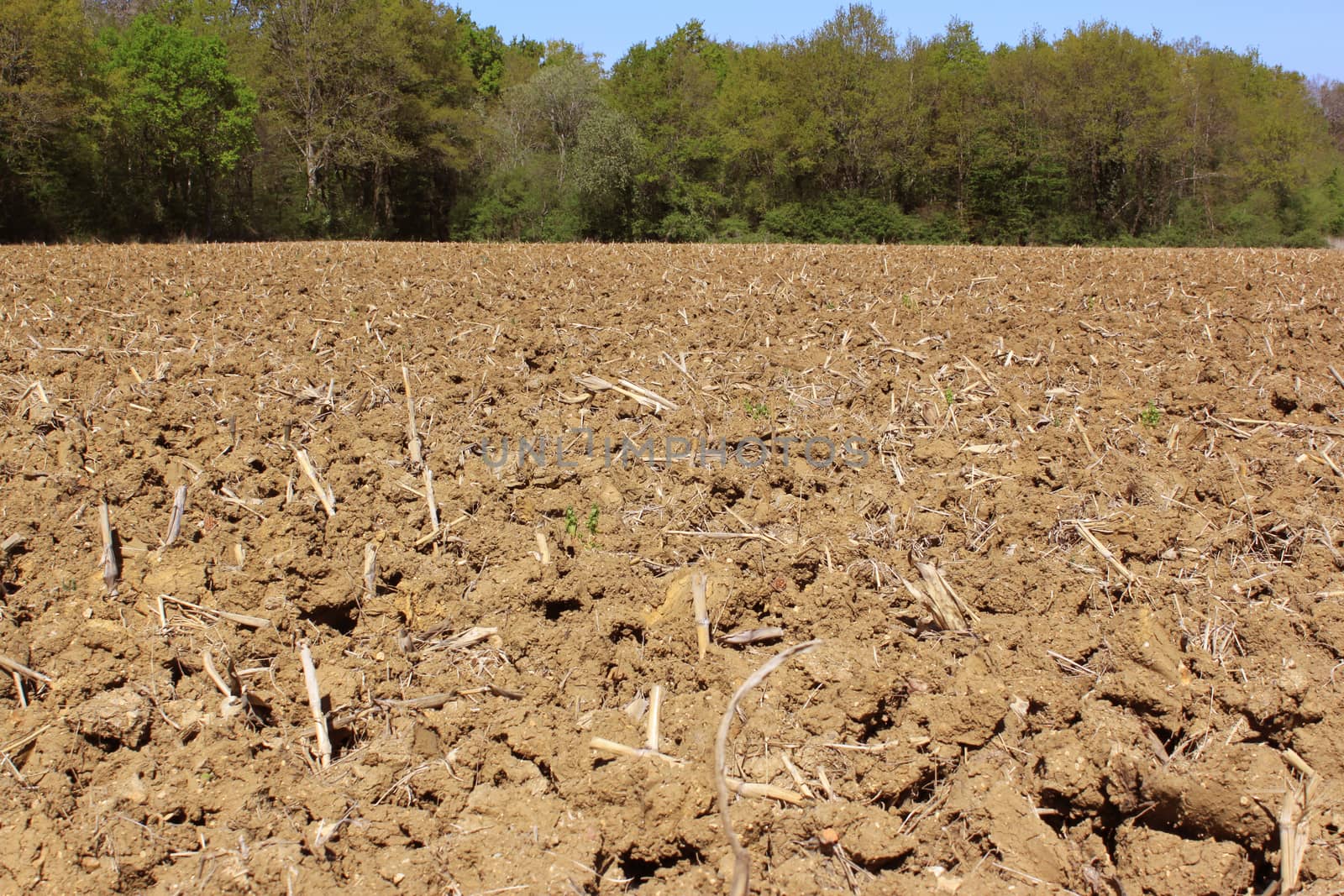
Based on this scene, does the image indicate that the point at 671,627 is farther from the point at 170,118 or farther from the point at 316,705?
the point at 170,118

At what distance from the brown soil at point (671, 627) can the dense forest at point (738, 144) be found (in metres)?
39.2

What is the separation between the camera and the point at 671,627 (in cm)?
401

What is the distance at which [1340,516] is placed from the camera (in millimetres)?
4820

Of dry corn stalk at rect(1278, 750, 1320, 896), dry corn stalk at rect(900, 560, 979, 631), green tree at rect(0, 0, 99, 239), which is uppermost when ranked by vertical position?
green tree at rect(0, 0, 99, 239)

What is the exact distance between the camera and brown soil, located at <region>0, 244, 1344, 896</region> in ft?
9.84

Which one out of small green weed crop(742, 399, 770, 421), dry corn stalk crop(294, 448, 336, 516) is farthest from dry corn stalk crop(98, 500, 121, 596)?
small green weed crop(742, 399, 770, 421)

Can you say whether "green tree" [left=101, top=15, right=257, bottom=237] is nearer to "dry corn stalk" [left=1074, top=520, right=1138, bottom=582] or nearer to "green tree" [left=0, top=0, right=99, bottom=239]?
"green tree" [left=0, top=0, right=99, bottom=239]

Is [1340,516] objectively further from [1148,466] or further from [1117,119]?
[1117,119]

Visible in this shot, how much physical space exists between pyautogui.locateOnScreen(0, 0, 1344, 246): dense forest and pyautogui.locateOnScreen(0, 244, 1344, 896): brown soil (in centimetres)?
3919

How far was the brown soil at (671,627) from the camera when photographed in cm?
300

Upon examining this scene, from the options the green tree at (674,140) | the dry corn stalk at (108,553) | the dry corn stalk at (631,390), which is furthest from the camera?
the green tree at (674,140)

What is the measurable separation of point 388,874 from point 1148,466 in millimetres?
4722

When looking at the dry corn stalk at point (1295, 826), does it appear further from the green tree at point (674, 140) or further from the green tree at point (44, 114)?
the green tree at point (674, 140)

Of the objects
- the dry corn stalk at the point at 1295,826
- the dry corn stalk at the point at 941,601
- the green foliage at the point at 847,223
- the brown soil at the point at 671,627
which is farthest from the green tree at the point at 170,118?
the dry corn stalk at the point at 1295,826
